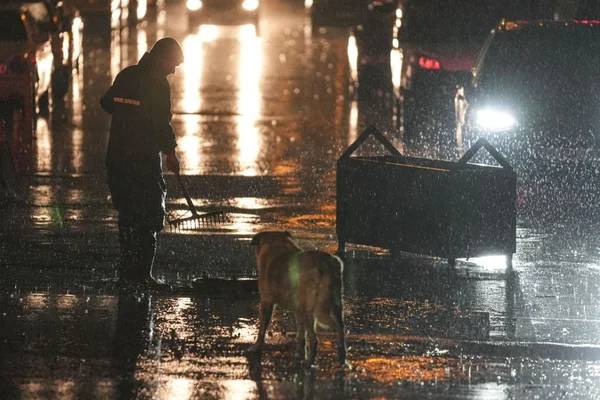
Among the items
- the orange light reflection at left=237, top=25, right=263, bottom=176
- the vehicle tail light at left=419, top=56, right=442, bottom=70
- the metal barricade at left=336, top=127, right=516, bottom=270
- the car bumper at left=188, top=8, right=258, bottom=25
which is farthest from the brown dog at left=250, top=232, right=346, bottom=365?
the car bumper at left=188, top=8, right=258, bottom=25

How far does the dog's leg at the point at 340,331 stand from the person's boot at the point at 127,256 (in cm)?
264

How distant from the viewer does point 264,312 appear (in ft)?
27.6

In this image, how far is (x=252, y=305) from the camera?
991cm

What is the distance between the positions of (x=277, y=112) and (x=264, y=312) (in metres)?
16.6

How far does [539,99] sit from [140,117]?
22.6ft

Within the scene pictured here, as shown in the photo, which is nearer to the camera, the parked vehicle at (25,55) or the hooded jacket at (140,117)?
the hooded jacket at (140,117)

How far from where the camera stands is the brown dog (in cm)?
796

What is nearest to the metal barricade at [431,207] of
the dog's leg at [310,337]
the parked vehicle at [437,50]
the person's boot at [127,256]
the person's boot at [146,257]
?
the person's boot at [146,257]

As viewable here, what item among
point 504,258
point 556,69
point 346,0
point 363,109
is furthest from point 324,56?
point 504,258

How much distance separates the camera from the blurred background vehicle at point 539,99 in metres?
15.8

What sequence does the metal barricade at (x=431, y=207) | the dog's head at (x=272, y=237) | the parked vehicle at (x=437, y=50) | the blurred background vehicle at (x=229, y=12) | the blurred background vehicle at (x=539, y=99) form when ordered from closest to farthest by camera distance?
1. the dog's head at (x=272, y=237)
2. the metal barricade at (x=431, y=207)
3. the blurred background vehicle at (x=539, y=99)
4. the parked vehicle at (x=437, y=50)
5. the blurred background vehicle at (x=229, y=12)

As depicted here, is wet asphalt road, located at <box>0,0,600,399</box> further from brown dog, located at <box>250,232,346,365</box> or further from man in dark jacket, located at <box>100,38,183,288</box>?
man in dark jacket, located at <box>100,38,183,288</box>

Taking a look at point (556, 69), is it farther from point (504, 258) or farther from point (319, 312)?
point (319, 312)

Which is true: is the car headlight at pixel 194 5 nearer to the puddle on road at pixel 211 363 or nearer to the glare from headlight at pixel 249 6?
the glare from headlight at pixel 249 6
